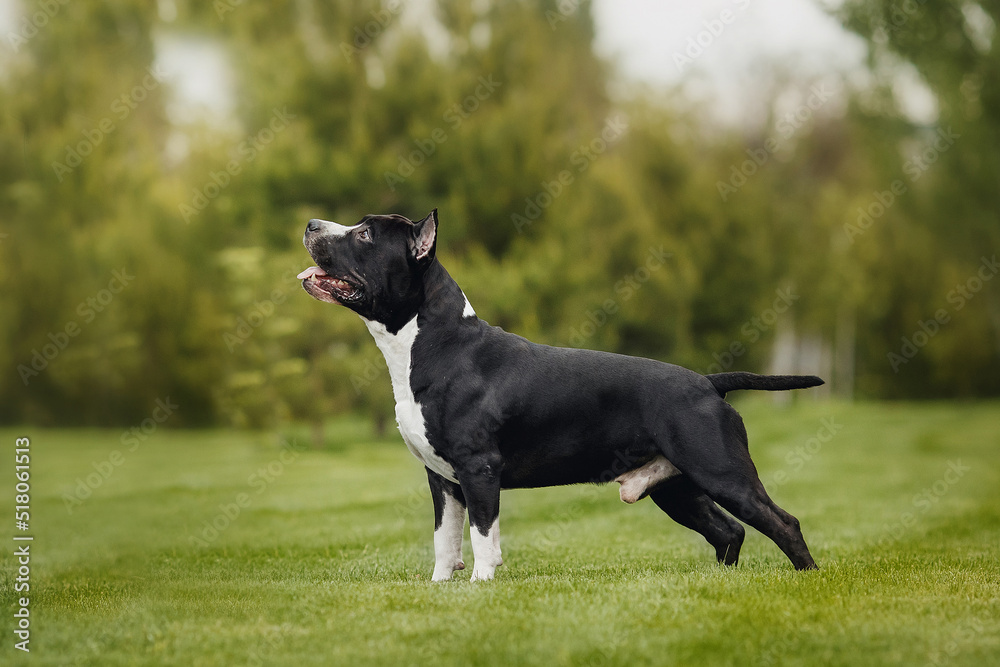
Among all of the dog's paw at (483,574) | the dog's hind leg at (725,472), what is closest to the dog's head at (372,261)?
the dog's paw at (483,574)

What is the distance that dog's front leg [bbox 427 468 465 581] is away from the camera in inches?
235

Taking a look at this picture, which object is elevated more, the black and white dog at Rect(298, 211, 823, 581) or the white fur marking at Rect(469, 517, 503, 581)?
the black and white dog at Rect(298, 211, 823, 581)

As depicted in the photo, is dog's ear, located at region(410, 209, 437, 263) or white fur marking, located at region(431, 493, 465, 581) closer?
A: dog's ear, located at region(410, 209, 437, 263)

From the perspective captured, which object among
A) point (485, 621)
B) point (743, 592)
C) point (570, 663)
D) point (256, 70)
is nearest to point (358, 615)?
point (485, 621)

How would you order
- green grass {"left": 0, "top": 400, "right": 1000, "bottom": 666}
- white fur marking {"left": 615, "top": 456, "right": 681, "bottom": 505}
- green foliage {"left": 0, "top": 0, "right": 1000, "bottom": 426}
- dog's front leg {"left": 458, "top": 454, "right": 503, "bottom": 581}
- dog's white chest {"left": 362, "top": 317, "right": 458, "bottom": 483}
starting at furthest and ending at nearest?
green foliage {"left": 0, "top": 0, "right": 1000, "bottom": 426}, white fur marking {"left": 615, "top": 456, "right": 681, "bottom": 505}, dog's white chest {"left": 362, "top": 317, "right": 458, "bottom": 483}, dog's front leg {"left": 458, "top": 454, "right": 503, "bottom": 581}, green grass {"left": 0, "top": 400, "right": 1000, "bottom": 666}

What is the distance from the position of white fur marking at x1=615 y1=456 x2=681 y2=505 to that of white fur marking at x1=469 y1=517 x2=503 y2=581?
2.78 ft

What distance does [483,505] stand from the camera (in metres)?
5.55

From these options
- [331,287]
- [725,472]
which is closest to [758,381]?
[725,472]

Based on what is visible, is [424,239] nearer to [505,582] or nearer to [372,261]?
[372,261]

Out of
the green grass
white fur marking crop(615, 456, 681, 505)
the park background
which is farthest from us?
the park background

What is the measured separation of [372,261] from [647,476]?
2.08 meters

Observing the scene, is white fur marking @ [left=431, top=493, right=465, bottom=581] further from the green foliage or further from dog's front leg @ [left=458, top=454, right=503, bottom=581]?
the green foliage

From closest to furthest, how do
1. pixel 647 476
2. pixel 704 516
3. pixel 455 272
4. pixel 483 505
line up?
pixel 483 505 → pixel 647 476 → pixel 704 516 → pixel 455 272

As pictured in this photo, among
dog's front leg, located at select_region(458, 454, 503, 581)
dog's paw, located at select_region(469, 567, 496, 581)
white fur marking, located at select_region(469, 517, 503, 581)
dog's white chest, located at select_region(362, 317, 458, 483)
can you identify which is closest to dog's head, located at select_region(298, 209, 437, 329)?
dog's white chest, located at select_region(362, 317, 458, 483)
